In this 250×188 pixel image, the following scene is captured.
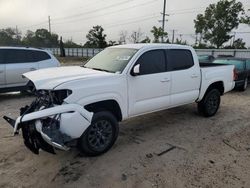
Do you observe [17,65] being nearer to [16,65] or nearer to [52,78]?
[16,65]

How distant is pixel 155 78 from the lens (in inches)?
200

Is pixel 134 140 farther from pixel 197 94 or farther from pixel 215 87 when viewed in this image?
pixel 215 87

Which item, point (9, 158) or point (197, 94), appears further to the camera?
point (197, 94)

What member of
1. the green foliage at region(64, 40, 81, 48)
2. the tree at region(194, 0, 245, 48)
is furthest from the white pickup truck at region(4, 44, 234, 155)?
the green foliage at region(64, 40, 81, 48)

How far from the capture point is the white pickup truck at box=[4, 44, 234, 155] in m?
3.75

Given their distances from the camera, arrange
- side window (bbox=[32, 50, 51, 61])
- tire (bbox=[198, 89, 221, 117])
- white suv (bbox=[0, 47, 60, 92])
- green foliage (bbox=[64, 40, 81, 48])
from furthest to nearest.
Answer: green foliage (bbox=[64, 40, 81, 48]) → side window (bbox=[32, 50, 51, 61]) → white suv (bbox=[0, 47, 60, 92]) → tire (bbox=[198, 89, 221, 117])

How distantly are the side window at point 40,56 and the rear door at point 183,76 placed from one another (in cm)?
568

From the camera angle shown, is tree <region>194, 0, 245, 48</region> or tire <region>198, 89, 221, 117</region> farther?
tree <region>194, 0, 245, 48</region>

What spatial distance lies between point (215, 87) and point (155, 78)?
253 centimetres

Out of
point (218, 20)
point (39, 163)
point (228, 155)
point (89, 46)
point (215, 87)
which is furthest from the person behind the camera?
point (89, 46)

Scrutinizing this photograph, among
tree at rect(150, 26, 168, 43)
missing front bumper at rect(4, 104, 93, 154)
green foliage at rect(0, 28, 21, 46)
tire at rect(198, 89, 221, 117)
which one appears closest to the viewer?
missing front bumper at rect(4, 104, 93, 154)

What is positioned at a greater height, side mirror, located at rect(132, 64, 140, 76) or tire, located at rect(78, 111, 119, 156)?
side mirror, located at rect(132, 64, 140, 76)

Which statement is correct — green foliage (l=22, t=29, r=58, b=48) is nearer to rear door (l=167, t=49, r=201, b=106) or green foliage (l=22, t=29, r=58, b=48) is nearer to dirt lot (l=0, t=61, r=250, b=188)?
rear door (l=167, t=49, r=201, b=106)

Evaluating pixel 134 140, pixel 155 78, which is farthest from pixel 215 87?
pixel 134 140
